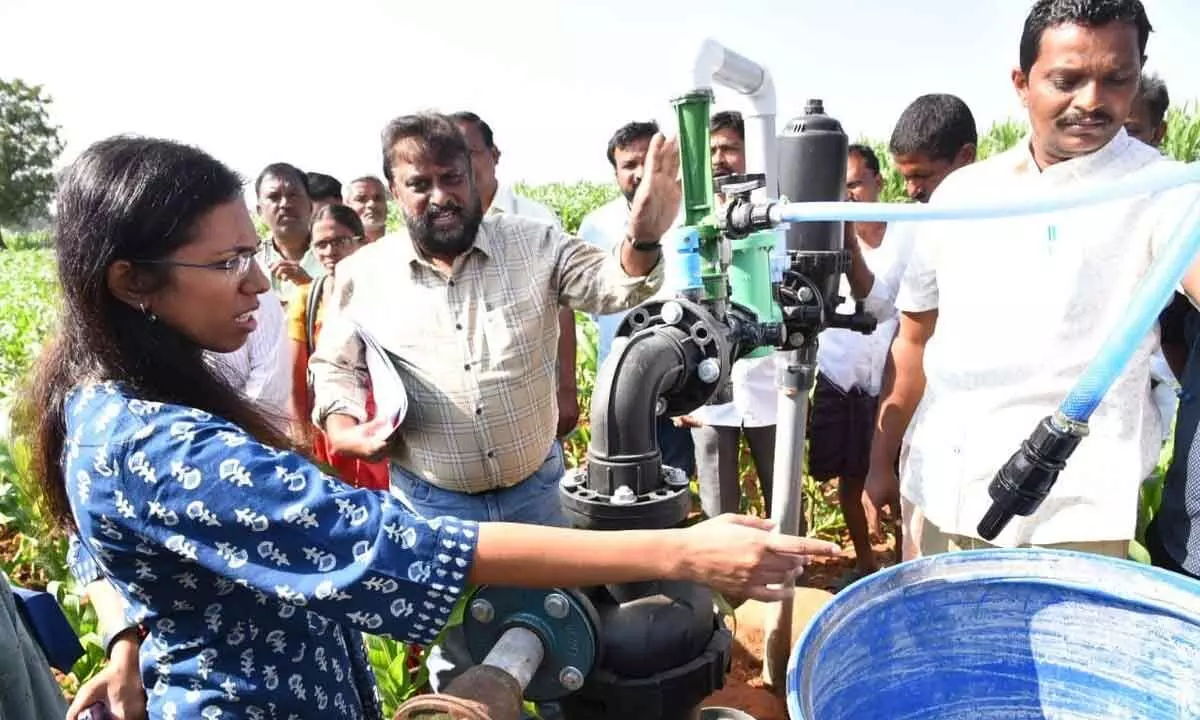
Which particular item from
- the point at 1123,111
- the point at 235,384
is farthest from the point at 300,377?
the point at 1123,111

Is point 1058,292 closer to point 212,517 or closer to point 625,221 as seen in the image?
point 212,517

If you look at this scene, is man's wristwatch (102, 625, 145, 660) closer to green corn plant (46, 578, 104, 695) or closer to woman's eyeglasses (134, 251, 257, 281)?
woman's eyeglasses (134, 251, 257, 281)

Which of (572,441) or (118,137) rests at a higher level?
(118,137)

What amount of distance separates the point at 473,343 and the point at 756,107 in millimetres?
1099

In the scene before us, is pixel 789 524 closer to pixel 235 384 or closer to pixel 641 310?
pixel 641 310

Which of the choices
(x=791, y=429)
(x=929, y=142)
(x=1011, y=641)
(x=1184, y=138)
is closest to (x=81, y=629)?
(x=791, y=429)

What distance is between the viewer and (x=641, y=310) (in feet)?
3.92

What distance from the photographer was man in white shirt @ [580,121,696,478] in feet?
11.5

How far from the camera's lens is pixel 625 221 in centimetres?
365

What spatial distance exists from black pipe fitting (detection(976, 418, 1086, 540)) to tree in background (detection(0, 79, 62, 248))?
182ft

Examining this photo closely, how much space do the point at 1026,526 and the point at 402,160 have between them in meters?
1.92

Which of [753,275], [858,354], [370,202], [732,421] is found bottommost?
[732,421]

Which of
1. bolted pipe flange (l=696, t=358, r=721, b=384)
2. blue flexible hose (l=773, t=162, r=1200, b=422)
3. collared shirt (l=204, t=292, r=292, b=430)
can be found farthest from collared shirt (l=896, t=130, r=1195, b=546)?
collared shirt (l=204, t=292, r=292, b=430)

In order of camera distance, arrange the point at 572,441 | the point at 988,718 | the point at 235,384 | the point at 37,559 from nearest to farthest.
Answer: the point at 988,718 < the point at 235,384 < the point at 37,559 < the point at 572,441
